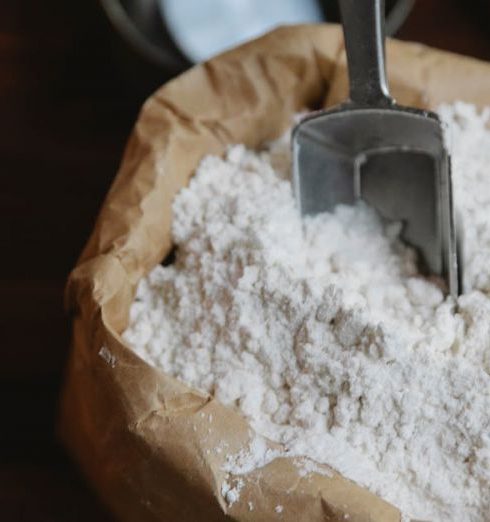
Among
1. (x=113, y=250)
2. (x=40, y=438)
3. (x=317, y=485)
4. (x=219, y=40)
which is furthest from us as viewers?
(x=219, y=40)

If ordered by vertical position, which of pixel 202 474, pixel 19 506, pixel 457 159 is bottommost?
pixel 19 506

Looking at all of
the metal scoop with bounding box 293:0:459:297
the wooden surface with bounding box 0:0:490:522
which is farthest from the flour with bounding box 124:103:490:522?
the wooden surface with bounding box 0:0:490:522

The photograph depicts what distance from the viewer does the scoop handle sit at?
2.16ft

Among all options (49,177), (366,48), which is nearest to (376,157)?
(366,48)

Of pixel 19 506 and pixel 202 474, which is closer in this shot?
pixel 202 474

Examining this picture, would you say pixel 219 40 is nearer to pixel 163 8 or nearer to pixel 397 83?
pixel 163 8

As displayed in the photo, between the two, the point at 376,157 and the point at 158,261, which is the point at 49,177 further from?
the point at 376,157

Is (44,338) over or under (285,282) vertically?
under

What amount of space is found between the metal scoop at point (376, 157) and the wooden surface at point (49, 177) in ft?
0.66

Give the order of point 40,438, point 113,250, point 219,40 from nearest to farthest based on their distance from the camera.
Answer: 1. point 113,250
2. point 40,438
3. point 219,40

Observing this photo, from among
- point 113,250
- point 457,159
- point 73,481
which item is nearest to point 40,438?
point 73,481

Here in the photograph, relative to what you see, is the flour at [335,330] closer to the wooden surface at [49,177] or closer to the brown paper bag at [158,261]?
the brown paper bag at [158,261]

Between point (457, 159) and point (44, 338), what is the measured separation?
1.31ft

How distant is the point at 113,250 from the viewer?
0.70m
